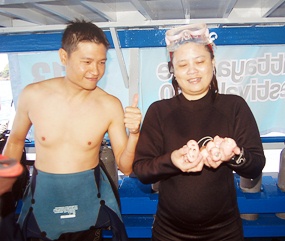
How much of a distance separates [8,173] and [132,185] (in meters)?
2.09

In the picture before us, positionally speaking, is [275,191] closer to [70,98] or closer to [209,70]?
[209,70]

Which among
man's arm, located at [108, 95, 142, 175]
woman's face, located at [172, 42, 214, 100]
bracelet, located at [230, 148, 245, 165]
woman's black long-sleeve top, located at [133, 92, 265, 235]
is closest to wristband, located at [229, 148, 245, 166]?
bracelet, located at [230, 148, 245, 165]

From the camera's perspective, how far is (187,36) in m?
1.60

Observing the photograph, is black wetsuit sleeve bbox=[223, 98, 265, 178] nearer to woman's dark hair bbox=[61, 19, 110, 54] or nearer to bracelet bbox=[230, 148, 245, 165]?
bracelet bbox=[230, 148, 245, 165]

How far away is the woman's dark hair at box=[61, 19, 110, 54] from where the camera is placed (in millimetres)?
1868

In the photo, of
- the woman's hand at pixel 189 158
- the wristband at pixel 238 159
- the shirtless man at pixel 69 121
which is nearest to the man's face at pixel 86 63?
the shirtless man at pixel 69 121

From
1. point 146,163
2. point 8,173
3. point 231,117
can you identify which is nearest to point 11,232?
point 8,173

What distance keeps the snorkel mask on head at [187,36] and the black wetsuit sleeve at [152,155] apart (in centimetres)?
35

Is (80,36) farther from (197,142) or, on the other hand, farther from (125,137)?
(197,142)

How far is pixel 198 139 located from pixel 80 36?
965 millimetres

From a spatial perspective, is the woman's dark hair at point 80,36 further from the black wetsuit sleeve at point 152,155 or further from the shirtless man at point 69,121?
the black wetsuit sleeve at point 152,155

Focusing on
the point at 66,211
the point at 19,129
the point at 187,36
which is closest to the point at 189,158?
the point at 187,36

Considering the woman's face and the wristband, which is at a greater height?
the woman's face

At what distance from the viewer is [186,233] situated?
1570 millimetres
